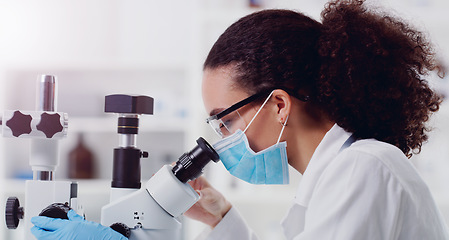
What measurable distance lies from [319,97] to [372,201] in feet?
0.92

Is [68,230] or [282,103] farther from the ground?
[282,103]

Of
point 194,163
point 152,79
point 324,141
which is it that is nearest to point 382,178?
point 324,141

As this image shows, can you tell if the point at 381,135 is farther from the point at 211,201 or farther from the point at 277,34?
the point at 211,201

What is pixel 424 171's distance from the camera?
2320mm

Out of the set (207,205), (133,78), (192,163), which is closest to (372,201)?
(192,163)

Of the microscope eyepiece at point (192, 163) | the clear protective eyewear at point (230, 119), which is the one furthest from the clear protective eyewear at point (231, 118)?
the microscope eyepiece at point (192, 163)

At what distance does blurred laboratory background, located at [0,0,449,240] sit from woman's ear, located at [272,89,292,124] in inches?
48.5

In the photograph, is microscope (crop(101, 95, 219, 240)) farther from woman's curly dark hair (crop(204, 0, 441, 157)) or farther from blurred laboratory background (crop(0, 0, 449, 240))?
blurred laboratory background (crop(0, 0, 449, 240))

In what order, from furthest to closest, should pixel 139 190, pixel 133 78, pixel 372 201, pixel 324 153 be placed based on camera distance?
pixel 133 78, pixel 324 153, pixel 139 190, pixel 372 201

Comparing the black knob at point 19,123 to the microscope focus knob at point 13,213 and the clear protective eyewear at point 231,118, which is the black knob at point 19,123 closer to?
the microscope focus knob at point 13,213

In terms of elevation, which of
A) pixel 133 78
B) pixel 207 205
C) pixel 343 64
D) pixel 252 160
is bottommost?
pixel 207 205

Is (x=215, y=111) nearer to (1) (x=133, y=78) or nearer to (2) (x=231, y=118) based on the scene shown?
(2) (x=231, y=118)

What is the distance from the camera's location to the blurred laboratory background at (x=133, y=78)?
2301 mm

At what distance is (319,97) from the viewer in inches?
40.5
